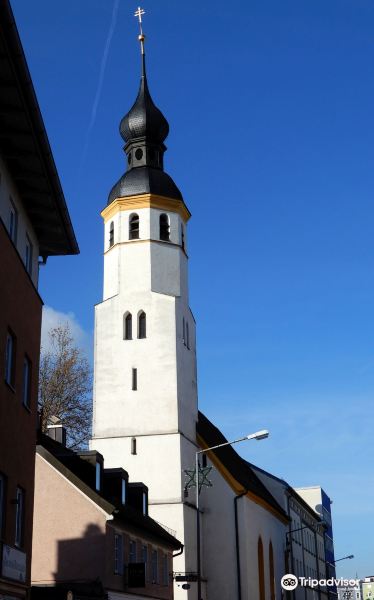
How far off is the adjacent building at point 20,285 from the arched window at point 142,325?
76.2 ft

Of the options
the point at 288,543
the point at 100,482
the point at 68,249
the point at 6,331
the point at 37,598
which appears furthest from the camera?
the point at 288,543

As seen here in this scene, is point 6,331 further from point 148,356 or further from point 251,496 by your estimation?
point 251,496

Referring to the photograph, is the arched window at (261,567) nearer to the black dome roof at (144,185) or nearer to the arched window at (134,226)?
the arched window at (134,226)

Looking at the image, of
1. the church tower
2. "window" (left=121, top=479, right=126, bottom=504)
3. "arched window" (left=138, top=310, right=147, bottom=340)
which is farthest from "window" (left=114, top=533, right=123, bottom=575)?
"arched window" (left=138, top=310, right=147, bottom=340)

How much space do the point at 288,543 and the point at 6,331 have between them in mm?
45995

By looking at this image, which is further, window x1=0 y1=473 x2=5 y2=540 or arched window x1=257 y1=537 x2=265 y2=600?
arched window x1=257 y1=537 x2=265 y2=600

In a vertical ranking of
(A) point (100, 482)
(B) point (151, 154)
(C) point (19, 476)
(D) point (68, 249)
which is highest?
(B) point (151, 154)

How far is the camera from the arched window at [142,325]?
42781mm

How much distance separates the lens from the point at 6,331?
52.6 feet

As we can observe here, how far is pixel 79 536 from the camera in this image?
81.3 feet

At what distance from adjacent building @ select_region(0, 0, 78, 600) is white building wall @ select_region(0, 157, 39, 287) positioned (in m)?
0.02

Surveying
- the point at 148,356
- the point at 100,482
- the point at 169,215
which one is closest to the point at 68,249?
the point at 100,482

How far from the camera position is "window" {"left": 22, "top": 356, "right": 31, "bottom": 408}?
17859 mm

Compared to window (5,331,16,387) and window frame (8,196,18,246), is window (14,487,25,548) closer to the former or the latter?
window (5,331,16,387)
